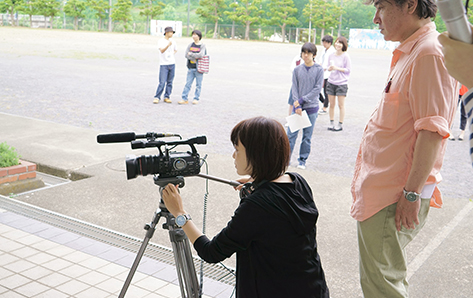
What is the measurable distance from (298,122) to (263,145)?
4.60 meters

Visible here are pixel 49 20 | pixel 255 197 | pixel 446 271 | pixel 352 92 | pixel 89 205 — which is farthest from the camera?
pixel 49 20

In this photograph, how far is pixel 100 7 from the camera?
40594mm

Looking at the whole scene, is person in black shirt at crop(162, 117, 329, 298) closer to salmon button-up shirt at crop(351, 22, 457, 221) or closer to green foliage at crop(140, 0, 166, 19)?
salmon button-up shirt at crop(351, 22, 457, 221)

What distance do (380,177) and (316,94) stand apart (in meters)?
4.45

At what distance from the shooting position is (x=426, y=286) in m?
3.45

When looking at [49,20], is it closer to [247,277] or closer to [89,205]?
[89,205]

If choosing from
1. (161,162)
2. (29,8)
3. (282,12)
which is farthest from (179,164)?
(282,12)

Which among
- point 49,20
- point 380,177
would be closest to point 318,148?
point 380,177

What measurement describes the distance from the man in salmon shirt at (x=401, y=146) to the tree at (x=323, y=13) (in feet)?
166

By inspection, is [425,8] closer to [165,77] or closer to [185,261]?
[185,261]

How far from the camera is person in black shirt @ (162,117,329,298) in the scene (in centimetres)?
184

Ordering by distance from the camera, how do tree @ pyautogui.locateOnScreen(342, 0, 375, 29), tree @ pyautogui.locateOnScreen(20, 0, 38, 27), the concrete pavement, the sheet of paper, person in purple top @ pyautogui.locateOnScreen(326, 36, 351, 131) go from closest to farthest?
the concrete pavement < the sheet of paper < person in purple top @ pyautogui.locateOnScreen(326, 36, 351, 131) < tree @ pyautogui.locateOnScreen(20, 0, 38, 27) < tree @ pyautogui.locateOnScreen(342, 0, 375, 29)

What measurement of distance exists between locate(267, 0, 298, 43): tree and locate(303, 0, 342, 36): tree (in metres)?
1.55

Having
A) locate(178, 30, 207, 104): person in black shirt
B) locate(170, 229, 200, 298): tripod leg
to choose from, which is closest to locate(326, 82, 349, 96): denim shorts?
locate(178, 30, 207, 104): person in black shirt
